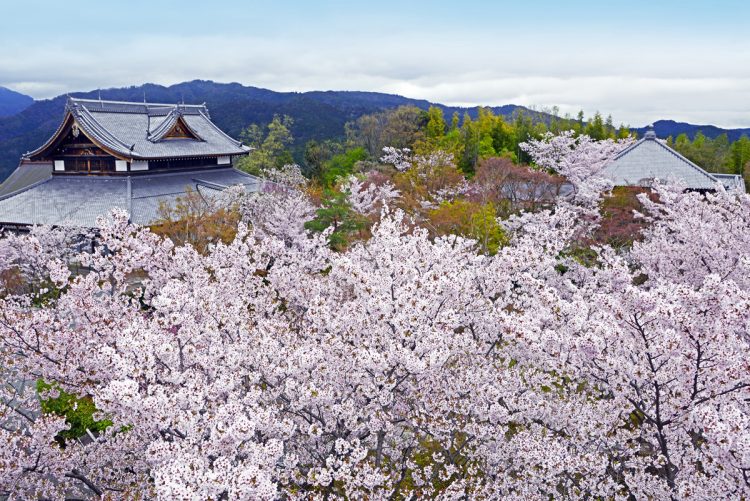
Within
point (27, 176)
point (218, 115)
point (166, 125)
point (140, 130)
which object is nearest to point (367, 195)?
point (166, 125)

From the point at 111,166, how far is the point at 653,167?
92.9ft

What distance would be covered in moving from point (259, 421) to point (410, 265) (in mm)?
3100

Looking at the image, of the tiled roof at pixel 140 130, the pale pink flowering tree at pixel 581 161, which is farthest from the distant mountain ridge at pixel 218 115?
the tiled roof at pixel 140 130

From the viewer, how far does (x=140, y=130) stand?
28375 millimetres

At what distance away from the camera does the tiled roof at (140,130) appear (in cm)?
2536

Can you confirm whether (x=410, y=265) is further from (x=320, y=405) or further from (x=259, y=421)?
(x=259, y=421)

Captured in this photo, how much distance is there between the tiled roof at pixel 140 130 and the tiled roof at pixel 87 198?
1.49 meters

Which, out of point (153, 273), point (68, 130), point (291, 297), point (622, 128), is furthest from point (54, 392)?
point (622, 128)

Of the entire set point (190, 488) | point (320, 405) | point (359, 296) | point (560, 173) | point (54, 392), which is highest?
point (560, 173)

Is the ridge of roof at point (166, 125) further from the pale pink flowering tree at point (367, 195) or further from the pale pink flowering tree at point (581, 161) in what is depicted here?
the pale pink flowering tree at point (581, 161)

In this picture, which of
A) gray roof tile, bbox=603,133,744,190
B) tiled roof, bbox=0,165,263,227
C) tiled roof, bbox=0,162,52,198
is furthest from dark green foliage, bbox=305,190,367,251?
tiled roof, bbox=0,162,52,198

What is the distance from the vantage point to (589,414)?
6.71m

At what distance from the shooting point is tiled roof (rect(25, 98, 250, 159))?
83.2 ft

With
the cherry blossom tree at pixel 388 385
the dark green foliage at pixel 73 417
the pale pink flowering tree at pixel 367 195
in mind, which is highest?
the pale pink flowering tree at pixel 367 195
